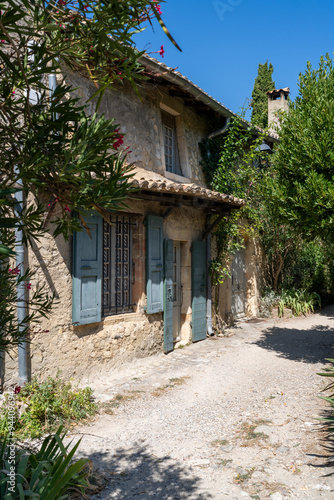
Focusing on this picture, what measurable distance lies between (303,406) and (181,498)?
244cm

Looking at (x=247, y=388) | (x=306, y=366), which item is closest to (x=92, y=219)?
(x=247, y=388)

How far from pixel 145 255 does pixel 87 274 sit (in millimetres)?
1377

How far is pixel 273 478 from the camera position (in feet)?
10.7

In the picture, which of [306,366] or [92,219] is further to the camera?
[306,366]

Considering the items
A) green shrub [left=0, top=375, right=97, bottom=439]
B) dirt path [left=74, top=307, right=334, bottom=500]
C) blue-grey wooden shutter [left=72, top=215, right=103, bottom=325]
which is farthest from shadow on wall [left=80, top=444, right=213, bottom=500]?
blue-grey wooden shutter [left=72, top=215, right=103, bottom=325]

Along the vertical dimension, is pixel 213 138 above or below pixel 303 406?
above

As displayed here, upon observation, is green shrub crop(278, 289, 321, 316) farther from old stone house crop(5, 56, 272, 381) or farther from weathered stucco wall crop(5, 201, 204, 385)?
weathered stucco wall crop(5, 201, 204, 385)

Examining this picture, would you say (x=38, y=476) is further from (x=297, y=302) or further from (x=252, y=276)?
(x=297, y=302)

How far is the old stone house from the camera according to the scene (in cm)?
534

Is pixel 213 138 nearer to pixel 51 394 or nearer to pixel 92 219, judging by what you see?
pixel 92 219

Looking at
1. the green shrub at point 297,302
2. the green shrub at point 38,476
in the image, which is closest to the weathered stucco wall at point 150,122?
the green shrub at point 38,476

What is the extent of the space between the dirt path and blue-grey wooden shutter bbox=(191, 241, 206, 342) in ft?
2.21

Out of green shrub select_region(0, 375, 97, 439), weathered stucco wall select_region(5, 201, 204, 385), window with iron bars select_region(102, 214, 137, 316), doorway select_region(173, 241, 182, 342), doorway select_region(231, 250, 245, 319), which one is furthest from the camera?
doorway select_region(231, 250, 245, 319)

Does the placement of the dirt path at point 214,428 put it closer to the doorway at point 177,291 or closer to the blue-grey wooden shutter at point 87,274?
the doorway at point 177,291
